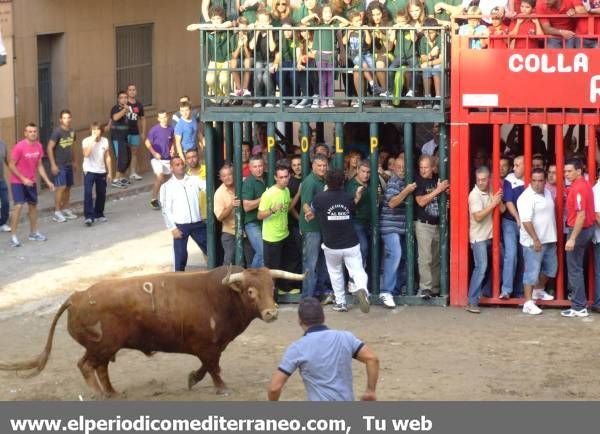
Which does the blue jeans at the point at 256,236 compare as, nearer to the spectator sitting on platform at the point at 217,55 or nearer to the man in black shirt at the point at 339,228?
the man in black shirt at the point at 339,228

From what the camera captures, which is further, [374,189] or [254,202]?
[254,202]

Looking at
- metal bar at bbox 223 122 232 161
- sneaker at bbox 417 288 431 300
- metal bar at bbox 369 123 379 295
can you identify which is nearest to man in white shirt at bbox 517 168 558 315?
sneaker at bbox 417 288 431 300

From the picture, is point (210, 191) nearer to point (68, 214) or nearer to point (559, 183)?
point (559, 183)

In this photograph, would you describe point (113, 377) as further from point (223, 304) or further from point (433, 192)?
→ point (433, 192)

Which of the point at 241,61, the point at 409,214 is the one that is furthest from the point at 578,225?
the point at 241,61

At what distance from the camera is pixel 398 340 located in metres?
16.2

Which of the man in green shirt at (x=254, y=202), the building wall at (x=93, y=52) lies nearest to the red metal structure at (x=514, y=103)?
the man in green shirt at (x=254, y=202)

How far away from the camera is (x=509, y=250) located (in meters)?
17.2

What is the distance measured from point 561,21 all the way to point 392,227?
296 cm

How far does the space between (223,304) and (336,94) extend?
17.4 feet

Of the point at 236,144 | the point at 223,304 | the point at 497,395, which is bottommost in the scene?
the point at 497,395

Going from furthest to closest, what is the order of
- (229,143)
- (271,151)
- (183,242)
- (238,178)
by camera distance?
(229,143) → (183,242) → (238,178) → (271,151)

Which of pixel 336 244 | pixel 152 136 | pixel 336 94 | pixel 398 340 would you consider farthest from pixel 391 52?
pixel 152 136

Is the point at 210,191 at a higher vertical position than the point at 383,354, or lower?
higher
